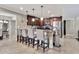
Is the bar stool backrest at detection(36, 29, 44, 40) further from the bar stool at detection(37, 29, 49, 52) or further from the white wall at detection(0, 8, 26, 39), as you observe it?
the white wall at detection(0, 8, 26, 39)

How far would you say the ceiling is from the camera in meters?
2.43

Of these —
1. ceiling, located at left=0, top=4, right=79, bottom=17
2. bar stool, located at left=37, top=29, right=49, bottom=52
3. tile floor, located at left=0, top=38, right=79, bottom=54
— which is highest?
ceiling, located at left=0, top=4, right=79, bottom=17

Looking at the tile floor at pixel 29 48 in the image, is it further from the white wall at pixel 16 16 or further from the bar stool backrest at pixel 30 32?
the white wall at pixel 16 16

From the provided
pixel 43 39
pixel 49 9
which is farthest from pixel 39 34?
pixel 49 9

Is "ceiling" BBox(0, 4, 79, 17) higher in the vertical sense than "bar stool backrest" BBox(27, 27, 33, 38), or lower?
higher

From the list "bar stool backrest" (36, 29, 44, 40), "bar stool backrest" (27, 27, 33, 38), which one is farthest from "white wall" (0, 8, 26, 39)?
"bar stool backrest" (36, 29, 44, 40)

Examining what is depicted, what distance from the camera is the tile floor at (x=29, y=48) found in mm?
2416

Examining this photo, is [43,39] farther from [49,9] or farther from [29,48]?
[49,9]

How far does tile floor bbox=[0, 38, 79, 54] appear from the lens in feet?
7.93

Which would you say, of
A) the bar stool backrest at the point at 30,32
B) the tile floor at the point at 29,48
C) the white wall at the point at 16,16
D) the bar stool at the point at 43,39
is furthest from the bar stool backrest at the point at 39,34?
the white wall at the point at 16,16

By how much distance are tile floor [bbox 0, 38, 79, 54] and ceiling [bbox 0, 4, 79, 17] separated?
0.57 m

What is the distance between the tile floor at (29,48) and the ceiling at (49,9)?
1.86ft

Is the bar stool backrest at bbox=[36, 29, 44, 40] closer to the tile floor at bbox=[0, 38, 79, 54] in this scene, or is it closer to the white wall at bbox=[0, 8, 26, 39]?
the tile floor at bbox=[0, 38, 79, 54]

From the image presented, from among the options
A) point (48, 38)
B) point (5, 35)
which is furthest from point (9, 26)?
point (48, 38)
